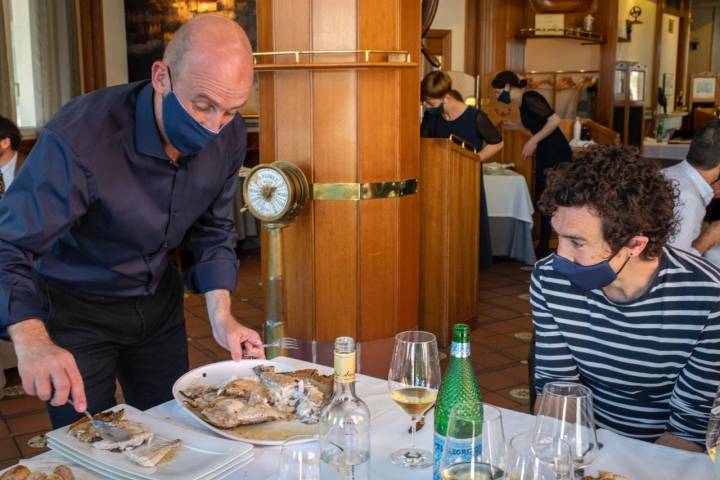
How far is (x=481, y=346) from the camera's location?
4691 mm

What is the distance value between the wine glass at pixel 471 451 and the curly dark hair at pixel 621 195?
2.65 feet

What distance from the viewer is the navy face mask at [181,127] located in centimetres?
180

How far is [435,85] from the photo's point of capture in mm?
5566

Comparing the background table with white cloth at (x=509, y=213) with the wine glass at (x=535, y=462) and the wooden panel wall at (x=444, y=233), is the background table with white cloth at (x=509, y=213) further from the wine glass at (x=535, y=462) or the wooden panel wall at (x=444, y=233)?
the wine glass at (x=535, y=462)

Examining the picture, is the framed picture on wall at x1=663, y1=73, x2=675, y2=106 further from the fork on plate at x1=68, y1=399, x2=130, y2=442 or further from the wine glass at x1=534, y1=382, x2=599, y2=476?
the fork on plate at x1=68, y1=399, x2=130, y2=442

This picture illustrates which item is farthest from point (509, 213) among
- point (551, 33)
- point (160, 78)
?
point (160, 78)

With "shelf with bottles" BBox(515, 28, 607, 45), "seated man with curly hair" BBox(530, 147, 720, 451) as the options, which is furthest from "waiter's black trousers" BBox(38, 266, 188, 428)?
"shelf with bottles" BBox(515, 28, 607, 45)

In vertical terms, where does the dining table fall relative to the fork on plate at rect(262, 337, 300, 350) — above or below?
above

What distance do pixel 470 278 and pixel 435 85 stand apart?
1.46m

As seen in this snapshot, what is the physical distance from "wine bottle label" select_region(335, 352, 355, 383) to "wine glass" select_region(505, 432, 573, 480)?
29 centimetres

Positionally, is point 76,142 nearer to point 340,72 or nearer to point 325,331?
point 340,72

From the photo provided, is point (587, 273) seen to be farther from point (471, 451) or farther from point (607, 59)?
point (607, 59)

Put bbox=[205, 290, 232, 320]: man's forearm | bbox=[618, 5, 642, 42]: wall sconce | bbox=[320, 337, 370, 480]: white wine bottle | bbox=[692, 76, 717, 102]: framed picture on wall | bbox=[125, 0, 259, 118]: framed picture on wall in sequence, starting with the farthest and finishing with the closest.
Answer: bbox=[692, 76, 717, 102]: framed picture on wall, bbox=[618, 5, 642, 42]: wall sconce, bbox=[125, 0, 259, 118]: framed picture on wall, bbox=[205, 290, 232, 320]: man's forearm, bbox=[320, 337, 370, 480]: white wine bottle

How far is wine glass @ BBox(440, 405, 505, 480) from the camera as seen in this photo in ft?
3.87
